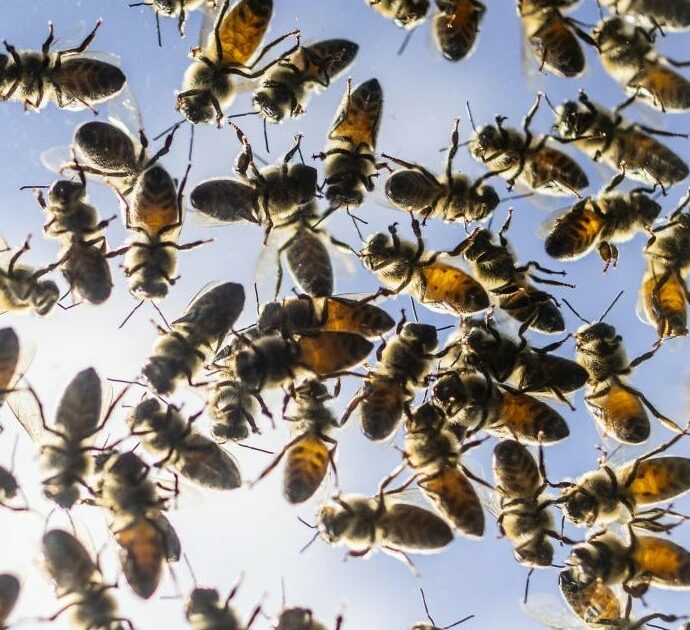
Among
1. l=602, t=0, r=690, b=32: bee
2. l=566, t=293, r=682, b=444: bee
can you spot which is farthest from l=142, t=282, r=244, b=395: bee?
l=602, t=0, r=690, b=32: bee

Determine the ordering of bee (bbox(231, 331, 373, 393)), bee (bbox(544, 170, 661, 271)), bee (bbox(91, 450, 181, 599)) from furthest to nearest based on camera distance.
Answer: bee (bbox(544, 170, 661, 271)) < bee (bbox(231, 331, 373, 393)) < bee (bbox(91, 450, 181, 599))

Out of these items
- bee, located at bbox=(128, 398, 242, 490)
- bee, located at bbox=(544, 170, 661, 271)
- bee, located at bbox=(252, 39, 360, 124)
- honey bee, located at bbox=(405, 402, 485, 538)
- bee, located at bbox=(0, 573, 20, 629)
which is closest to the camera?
honey bee, located at bbox=(405, 402, 485, 538)

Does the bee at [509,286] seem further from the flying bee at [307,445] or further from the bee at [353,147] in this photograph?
the flying bee at [307,445]

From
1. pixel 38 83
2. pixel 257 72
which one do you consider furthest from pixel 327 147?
pixel 38 83

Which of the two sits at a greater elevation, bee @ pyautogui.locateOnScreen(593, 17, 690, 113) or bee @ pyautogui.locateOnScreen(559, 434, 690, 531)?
bee @ pyautogui.locateOnScreen(593, 17, 690, 113)

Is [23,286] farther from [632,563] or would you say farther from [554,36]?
[632,563]

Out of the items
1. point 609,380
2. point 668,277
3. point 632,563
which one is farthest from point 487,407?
point 668,277

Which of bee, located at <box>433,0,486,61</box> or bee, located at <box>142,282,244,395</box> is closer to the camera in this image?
bee, located at <box>142,282,244,395</box>

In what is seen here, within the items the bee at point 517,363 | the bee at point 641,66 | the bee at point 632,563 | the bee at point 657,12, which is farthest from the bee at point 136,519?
the bee at point 657,12

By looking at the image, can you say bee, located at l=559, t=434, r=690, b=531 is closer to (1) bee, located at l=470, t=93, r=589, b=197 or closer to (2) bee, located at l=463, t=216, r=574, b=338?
(2) bee, located at l=463, t=216, r=574, b=338
